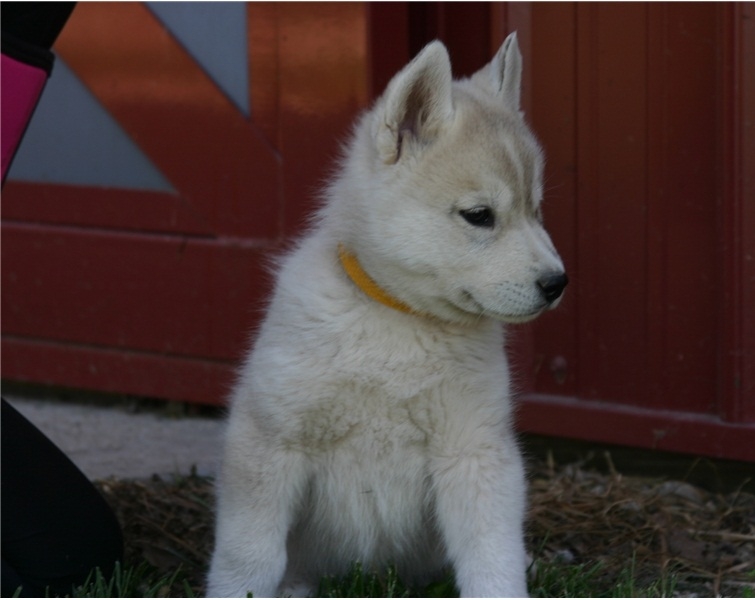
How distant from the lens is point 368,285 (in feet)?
11.3

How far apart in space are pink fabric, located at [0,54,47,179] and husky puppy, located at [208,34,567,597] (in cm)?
86

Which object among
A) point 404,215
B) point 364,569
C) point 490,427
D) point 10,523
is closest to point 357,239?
point 404,215

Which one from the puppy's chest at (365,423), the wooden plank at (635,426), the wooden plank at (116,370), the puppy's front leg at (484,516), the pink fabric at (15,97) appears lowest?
the wooden plank at (116,370)

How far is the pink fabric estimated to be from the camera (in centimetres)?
340

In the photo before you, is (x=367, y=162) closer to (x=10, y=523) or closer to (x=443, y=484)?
(x=443, y=484)

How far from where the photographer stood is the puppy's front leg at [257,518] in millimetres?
3338

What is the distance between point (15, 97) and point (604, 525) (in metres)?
2.37

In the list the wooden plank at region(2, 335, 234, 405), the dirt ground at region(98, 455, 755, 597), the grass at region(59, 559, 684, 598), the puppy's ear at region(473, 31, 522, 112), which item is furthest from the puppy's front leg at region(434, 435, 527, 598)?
the wooden plank at region(2, 335, 234, 405)

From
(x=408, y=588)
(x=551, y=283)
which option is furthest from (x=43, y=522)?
(x=551, y=283)

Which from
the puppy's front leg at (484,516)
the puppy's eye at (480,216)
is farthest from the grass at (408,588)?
the puppy's eye at (480,216)

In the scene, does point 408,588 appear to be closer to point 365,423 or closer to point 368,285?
point 365,423

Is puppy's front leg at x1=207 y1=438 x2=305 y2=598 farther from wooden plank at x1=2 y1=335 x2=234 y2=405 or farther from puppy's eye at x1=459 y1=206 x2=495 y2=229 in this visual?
wooden plank at x1=2 y1=335 x2=234 y2=405

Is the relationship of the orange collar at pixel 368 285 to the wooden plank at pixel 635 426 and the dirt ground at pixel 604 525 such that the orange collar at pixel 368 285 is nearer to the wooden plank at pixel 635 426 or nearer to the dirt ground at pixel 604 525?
the dirt ground at pixel 604 525

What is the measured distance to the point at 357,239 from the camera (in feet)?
11.3
